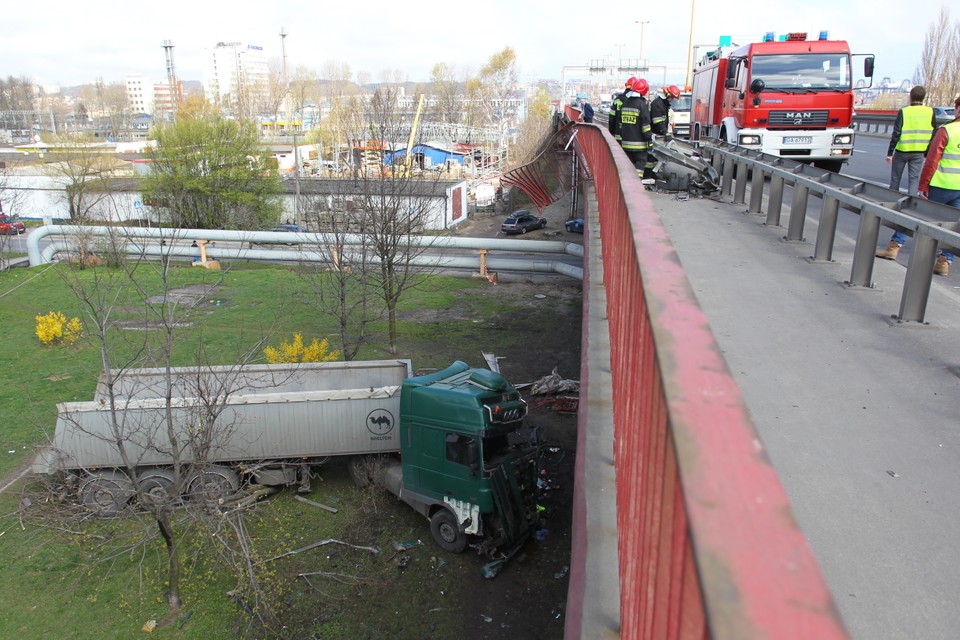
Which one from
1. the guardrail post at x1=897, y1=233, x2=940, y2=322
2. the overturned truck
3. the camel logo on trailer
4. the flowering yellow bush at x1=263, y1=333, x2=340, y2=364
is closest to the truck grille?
the overturned truck

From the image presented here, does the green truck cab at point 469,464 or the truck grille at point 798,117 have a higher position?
the truck grille at point 798,117

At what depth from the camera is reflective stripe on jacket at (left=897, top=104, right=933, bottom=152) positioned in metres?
10.3

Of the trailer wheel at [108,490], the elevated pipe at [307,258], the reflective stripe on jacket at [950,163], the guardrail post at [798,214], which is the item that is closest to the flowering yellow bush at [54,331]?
the elevated pipe at [307,258]

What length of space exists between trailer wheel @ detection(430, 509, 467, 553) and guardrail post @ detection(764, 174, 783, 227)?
22.3 feet

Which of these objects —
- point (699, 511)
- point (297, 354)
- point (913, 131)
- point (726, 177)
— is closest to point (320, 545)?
point (297, 354)

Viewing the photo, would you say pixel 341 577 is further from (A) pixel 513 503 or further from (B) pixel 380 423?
(B) pixel 380 423

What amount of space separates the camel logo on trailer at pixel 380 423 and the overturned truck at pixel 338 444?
A: 2cm

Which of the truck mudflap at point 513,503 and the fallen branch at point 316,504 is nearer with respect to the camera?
the truck mudflap at point 513,503

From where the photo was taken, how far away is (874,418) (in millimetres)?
4590

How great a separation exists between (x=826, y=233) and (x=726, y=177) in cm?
573

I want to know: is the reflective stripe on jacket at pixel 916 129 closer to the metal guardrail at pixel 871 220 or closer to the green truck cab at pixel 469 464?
the metal guardrail at pixel 871 220

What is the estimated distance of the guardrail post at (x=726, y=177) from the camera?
13.7 m

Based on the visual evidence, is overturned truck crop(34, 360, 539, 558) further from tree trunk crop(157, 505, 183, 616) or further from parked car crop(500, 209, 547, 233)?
parked car crop(500, 209, 547, 233)

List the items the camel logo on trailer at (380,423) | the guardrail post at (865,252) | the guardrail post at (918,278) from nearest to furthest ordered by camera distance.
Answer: the guardrail post at (918,278)
the guardrail post at (865,252)
the camel logo on trailer at (380,423)
